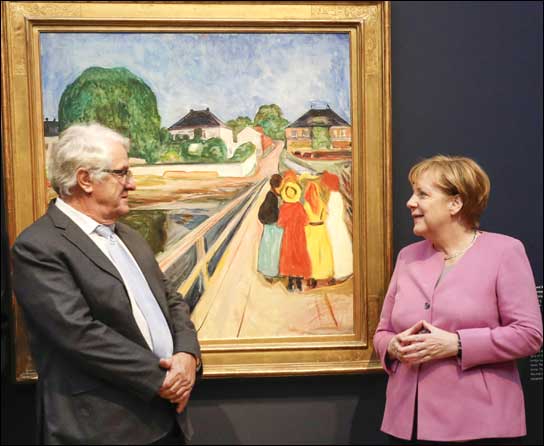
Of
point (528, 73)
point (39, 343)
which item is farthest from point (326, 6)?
point (39, 343)

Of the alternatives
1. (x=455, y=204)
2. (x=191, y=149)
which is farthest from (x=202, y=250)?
(x=455, y=204)

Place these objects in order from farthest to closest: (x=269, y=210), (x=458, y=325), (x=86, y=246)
→ (x=269, y=210), (x=458, y=325), (x=86, y=246)

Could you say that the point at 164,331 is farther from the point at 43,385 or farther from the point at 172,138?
the point at 172,138

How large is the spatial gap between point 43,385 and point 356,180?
1.65 m

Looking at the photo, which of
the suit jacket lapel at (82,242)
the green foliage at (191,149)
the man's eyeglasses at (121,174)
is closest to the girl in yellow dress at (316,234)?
the green foliage at (191,149)

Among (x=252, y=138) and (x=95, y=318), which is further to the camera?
(x=252, y=138)

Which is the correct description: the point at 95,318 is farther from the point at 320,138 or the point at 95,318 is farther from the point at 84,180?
the point at 320,138

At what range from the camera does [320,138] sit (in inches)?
132

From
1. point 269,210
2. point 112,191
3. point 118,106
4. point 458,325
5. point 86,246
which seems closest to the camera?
point 86,246

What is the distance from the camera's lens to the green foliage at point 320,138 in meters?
3.36

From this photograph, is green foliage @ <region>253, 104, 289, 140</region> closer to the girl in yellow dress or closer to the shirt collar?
the girl in yellow dress

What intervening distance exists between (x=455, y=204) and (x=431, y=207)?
10 centimetres

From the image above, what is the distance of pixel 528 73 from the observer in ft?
11.5

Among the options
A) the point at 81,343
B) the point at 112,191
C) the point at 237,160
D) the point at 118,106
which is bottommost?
the point at 81,343
